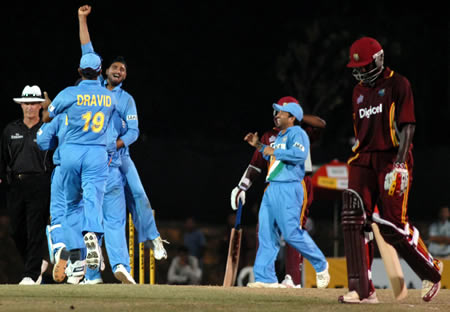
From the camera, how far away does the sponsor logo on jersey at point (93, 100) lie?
10.0 meters

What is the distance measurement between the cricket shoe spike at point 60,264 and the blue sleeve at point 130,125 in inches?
57.9

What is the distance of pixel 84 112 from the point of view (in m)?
9.99

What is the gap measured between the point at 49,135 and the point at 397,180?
4039 mm

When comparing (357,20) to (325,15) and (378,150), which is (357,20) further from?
(378,150)

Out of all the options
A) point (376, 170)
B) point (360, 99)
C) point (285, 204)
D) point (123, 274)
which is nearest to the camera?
point (376, 170)

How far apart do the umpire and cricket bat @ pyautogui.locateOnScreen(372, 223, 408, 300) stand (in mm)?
4902

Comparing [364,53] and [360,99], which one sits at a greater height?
[364,53]

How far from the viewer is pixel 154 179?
1909cm

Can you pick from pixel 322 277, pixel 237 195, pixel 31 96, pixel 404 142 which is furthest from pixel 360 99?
pixel 31 96

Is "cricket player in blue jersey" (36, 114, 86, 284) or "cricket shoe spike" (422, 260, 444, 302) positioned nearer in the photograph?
"cricket shoe spike" (422, 260, 444, 302)

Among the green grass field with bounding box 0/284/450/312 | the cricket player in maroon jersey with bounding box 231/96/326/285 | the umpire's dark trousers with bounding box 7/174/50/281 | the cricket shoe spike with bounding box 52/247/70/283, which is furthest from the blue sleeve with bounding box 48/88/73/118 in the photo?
the cricket player in maroon jersey with bounding box 231/96/326/285

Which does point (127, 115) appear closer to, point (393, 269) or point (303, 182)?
point (303, 182)

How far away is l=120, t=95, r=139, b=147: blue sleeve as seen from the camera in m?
10.9

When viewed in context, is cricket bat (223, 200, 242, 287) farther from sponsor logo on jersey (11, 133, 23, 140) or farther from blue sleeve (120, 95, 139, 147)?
sponsor logo on jersey (11, 133, 23, 140)
